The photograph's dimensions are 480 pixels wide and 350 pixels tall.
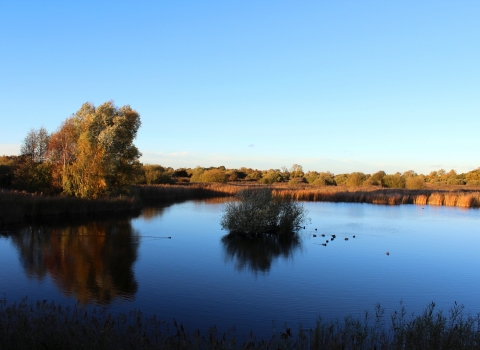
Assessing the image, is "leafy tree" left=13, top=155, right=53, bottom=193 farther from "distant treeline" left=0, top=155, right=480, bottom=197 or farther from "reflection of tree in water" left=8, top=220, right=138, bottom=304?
"reflection of tree in water" left=8, top=220, right=138, bottom=304

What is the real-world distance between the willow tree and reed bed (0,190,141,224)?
2.74ft

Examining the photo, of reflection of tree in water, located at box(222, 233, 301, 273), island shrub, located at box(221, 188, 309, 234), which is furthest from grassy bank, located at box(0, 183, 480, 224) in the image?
reflection of tree in water, located at box(222, 233, 301, 273)

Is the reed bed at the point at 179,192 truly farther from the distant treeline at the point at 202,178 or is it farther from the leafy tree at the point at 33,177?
the leafy tree at the point at 33,177

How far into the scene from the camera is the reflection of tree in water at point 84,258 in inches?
346

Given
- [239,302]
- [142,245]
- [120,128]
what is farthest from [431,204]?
[239,302]

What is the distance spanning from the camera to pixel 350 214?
26.3 metres

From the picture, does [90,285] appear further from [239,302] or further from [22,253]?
[22,253]

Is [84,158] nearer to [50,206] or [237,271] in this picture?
[50,206]

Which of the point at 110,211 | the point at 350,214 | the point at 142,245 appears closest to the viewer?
the point at 142,245

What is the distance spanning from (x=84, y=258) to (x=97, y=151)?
1331cm

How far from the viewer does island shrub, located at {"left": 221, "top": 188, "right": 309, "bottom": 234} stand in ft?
54.2

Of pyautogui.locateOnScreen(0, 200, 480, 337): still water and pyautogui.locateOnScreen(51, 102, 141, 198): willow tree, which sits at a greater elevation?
pyautogui.locateOnScreen(51, 102, 141, 198): willow tree

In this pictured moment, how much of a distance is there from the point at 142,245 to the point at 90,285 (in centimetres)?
516

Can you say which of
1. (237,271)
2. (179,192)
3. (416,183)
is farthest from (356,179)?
(237,271)
